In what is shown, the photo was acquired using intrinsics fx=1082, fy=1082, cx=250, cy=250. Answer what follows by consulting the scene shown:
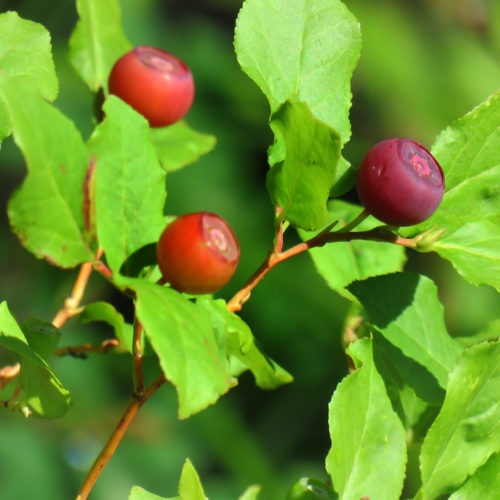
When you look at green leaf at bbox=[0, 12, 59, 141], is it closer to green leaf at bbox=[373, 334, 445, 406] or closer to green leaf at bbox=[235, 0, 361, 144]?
green leaf at bbox=[235, 0, 361, 144]

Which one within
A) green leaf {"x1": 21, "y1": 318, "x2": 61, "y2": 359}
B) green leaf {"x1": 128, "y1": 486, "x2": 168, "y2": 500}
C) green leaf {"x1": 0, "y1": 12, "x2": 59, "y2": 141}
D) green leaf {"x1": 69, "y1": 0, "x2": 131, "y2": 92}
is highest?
green leaf {"x1": 0, "y1": 12, "x2": 59, "y2": 141}

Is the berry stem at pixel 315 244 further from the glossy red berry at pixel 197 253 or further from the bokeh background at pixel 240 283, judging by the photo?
the bokeh background at pixel 240 283

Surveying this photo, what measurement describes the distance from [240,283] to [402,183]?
1.31 meters

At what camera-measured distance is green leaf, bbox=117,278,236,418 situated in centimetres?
62

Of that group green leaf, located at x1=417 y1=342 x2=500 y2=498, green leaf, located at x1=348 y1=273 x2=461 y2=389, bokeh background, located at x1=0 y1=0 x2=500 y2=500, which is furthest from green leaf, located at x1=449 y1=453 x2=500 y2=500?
bokeh background, located at x1=0 y1=0 x2=500 y2=500

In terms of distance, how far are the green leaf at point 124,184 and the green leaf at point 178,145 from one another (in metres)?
0.25

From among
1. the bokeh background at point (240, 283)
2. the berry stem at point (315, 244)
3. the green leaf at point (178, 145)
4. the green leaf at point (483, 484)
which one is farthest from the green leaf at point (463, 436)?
the bokeh background at point (240, 283)

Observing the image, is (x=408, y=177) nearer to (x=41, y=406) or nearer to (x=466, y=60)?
(x=41, y=406)

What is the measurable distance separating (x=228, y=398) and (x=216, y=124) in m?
0.59

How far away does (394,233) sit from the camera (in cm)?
83

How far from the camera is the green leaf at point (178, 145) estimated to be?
3.36ft

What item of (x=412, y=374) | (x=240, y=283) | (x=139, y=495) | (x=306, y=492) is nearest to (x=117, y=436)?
(x=139, y=495)

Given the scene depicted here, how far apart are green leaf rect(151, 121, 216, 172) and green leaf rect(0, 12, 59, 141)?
178 mm

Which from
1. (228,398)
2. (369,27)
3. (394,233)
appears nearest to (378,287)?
(394,233)
